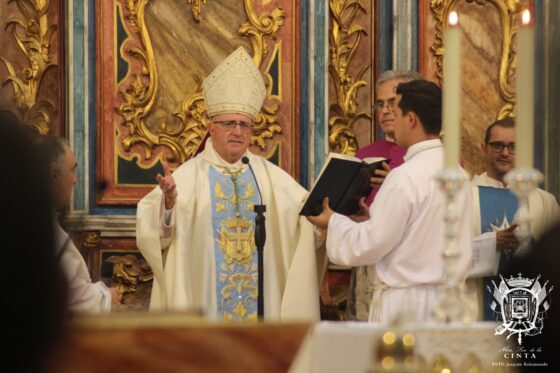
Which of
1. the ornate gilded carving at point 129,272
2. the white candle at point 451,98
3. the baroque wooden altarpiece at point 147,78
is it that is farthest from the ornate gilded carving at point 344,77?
the white candle at point 451,98

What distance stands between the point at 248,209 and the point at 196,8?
1.54 metres

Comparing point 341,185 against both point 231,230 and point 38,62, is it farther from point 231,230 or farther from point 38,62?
point 38,62

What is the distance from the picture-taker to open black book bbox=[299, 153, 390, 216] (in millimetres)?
5734

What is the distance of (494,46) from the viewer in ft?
25.2

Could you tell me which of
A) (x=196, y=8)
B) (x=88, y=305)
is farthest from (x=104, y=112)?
(x=88, y=305)

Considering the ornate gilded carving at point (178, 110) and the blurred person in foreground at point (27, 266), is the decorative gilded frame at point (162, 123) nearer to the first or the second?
the ornate gilded carving at point (178, 110)

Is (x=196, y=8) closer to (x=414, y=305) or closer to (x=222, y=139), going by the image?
(x=222, y=139)

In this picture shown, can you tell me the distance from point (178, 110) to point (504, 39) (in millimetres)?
2253

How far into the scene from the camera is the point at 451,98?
3.04 m

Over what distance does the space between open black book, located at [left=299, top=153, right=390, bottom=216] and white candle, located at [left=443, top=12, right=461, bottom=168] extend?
2657mm

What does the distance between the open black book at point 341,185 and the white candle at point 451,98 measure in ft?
8.72

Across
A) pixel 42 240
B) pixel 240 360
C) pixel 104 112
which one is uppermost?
pixel 104 112

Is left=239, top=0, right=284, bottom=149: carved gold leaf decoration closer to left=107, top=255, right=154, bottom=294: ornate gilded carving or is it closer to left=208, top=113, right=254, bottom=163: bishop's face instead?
left=208, top=113, right=254, bottom=163: bishop's face

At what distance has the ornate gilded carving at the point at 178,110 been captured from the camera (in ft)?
23.9
